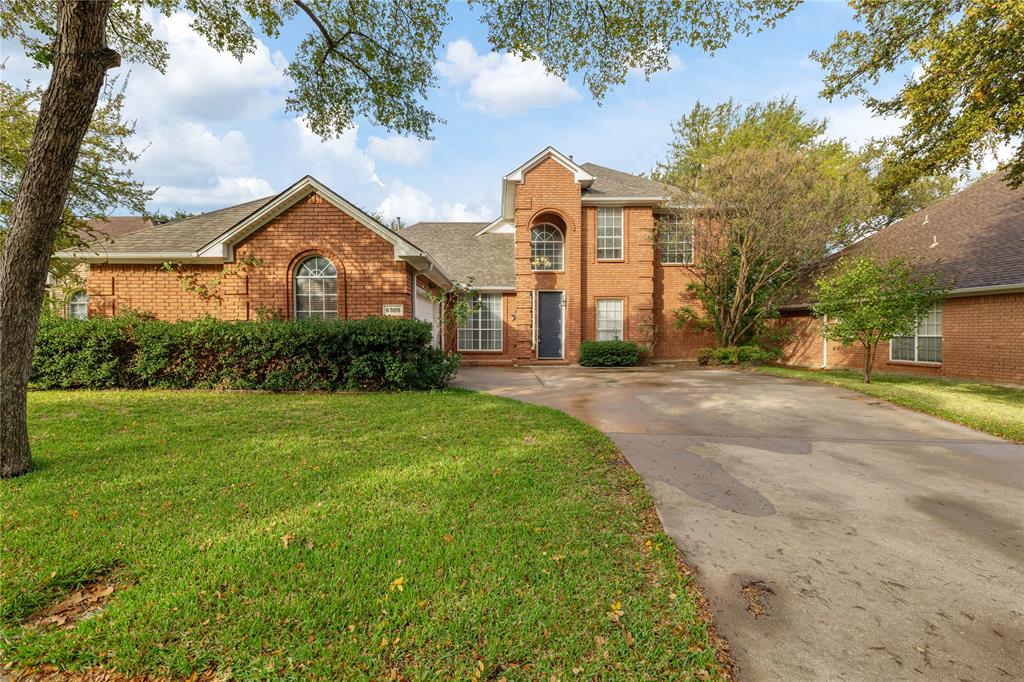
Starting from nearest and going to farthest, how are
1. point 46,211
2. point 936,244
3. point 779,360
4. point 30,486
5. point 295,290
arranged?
point 30,486
point 46,211
point 295,290
point 936,244
point 779,360

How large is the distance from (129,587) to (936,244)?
21047 mm

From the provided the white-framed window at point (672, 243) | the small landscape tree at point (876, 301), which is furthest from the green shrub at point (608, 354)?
the small landscape tree at point (876, 301)

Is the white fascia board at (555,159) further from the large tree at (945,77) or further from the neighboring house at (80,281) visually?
the neighboring house at (80,281)

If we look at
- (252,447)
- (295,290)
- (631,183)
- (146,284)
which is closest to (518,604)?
(252,447)

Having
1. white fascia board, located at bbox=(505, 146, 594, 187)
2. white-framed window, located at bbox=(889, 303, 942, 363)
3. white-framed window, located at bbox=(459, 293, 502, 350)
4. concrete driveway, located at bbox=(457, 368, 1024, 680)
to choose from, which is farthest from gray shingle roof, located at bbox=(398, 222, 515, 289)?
white-framed window, located at bbox=(889, 303, 942, 363)

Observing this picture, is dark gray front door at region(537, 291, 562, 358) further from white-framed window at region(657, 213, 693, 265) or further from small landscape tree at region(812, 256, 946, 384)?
small landscape tree at region(812, 256, 946, 384)

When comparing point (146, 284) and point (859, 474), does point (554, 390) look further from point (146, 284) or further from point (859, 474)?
point (146, 284)

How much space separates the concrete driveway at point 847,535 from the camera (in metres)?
2.05

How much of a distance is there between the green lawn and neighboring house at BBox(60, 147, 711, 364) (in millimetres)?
6938

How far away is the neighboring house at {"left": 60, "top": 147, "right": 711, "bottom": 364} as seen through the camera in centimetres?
1006

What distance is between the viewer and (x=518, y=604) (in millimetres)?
2258

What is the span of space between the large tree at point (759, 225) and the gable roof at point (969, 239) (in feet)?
7.31

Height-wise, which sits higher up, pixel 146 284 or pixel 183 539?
pixel 146 284

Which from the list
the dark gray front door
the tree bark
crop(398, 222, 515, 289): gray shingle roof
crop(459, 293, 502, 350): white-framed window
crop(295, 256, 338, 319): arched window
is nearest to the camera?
the tree bark
